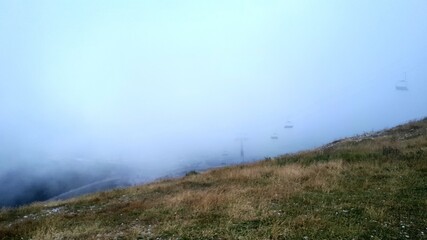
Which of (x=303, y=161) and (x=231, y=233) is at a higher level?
(x=303, y=161)

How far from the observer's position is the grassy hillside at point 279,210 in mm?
13961

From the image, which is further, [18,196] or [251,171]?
[18,196]

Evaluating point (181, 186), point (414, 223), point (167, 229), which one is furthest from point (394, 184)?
point (181, 186)

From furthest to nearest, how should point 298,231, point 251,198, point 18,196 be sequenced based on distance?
point 18,196 → point 251,198 → point 298,231

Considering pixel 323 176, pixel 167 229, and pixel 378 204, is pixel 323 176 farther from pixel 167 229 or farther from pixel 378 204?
pixel 167 229

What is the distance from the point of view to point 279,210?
16984mm

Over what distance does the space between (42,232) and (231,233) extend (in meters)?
8.59

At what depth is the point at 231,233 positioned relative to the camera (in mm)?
13977

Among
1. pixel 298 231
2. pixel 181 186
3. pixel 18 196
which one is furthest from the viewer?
pixel 18 196

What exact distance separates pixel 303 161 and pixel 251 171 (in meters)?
5.85

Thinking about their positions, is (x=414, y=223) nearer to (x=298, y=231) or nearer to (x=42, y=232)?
(x=298, y=231)

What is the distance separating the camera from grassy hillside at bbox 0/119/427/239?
45.8ft

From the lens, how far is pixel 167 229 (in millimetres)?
14969

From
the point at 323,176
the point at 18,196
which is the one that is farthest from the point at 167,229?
the point at 18,196
